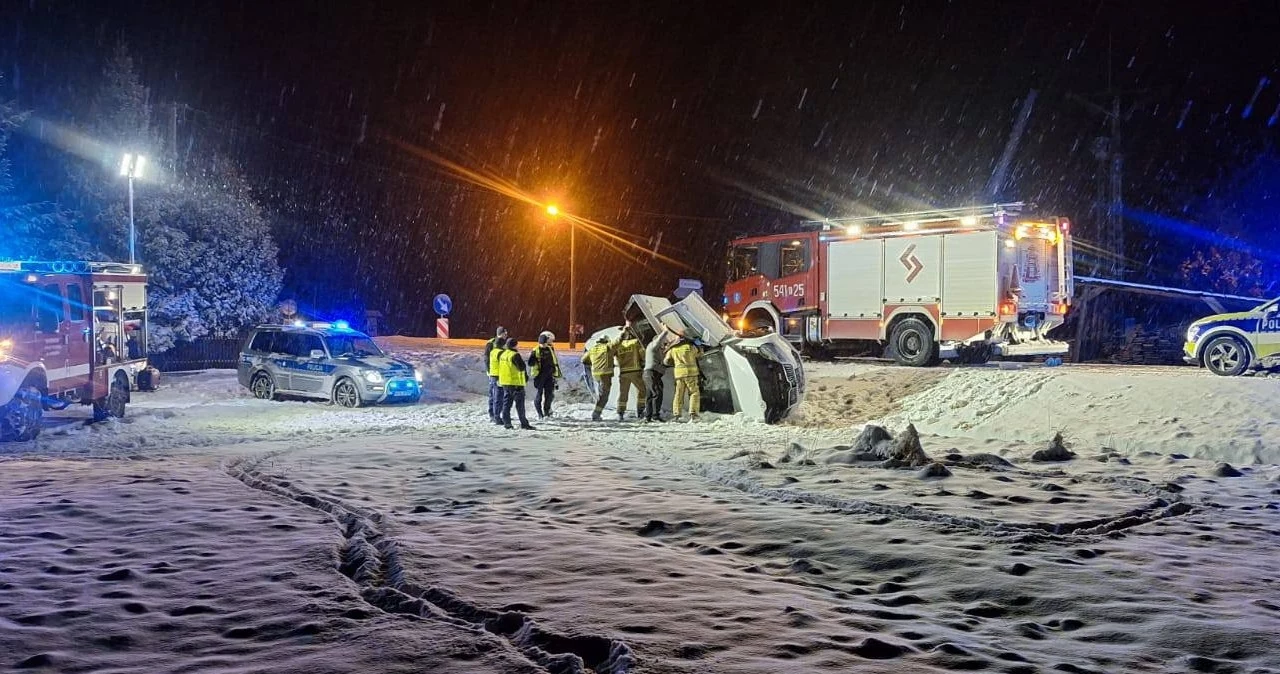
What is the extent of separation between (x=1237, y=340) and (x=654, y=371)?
975cm

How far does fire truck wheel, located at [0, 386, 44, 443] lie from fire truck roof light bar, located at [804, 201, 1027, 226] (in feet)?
52.9

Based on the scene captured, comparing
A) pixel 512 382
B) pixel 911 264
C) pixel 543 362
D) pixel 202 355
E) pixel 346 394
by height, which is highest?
pixel 911 264

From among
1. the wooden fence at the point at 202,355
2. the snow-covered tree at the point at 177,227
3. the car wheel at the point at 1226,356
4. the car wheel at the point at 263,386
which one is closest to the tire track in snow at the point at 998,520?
the car wheel at the point at 1226,356

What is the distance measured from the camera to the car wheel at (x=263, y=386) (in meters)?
20.1

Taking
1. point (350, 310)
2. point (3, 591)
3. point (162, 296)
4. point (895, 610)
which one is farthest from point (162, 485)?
point (350, 310)

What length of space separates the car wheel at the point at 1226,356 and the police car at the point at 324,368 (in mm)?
14708

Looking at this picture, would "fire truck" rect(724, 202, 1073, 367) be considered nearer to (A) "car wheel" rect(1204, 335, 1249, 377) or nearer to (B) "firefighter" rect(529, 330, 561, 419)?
(A) "car wheel" rect(1204, 335, 1249, 377)

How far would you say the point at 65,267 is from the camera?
14.8 meters

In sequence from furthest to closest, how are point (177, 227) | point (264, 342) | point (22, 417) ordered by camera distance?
point (177, 227), point (264, 342), point (22, 417)

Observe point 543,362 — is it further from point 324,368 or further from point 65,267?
point 65,267

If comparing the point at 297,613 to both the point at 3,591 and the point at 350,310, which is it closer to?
the point at 3,591

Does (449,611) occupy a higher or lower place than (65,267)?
lower

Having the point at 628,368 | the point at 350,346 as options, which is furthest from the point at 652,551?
the point at 350,346

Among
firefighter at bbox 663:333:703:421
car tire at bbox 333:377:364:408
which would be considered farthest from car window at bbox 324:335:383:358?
firefighter at bbox 663:333:703:421
